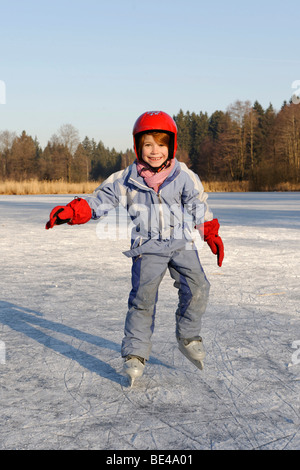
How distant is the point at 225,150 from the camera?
184ft

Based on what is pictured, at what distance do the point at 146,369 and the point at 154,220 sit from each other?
30.1 inches

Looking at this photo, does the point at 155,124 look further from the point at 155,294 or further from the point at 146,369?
the point at 146,369

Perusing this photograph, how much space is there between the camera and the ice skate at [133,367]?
91.1 inches

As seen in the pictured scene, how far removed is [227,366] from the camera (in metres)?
2.56

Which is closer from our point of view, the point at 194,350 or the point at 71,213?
the point at 71,213

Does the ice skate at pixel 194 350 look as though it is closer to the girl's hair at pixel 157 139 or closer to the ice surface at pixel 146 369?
Answer: the ice surface at pixel 146 369

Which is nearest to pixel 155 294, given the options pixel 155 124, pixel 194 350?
pixel 194 350

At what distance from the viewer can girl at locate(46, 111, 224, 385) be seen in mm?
2422

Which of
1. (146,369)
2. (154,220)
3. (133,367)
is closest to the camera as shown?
(133,367)

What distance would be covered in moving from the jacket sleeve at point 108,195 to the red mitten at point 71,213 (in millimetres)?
64

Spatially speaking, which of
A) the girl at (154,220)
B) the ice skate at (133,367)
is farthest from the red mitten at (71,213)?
the ice skate at (133,367)
